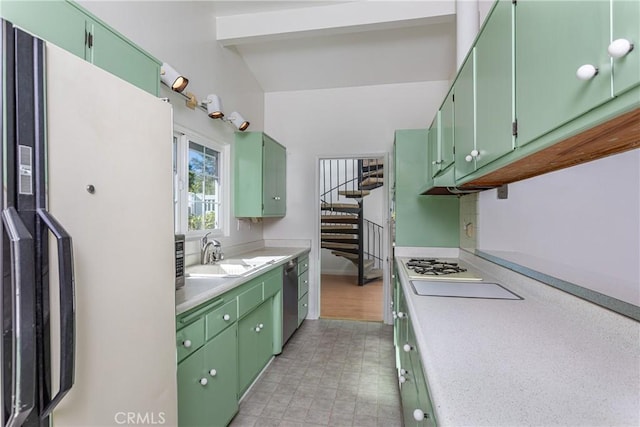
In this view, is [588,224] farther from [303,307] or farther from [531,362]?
[303,307]

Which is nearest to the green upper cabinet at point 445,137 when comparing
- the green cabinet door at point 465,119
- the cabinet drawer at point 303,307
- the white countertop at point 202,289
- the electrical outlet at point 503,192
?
the green cabinet door at point 465,119

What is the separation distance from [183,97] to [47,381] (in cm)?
201

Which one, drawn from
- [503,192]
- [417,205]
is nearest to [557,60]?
[503,192]

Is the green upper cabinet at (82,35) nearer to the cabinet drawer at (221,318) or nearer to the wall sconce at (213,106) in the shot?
the wall sconce at (213,106)

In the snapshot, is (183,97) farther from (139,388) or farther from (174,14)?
(139,388)

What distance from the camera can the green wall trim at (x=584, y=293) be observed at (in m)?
0.99

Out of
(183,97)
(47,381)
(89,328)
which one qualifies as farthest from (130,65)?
(47,381)

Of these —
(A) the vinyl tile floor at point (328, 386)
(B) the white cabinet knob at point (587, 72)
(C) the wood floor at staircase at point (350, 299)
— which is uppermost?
(B) the white cabinet knob at point (587, 72)

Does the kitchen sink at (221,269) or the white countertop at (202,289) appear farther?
the kitchen sink at (221,269)

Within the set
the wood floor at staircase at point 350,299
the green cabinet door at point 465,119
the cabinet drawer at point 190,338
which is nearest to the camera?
the cabinet drawer at point 190,338

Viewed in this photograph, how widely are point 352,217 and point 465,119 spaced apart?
430cm

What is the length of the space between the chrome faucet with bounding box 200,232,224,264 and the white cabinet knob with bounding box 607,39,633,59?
247cm

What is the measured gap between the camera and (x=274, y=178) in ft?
11.3

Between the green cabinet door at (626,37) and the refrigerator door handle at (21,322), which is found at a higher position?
the green cabinet door at (626,37)
